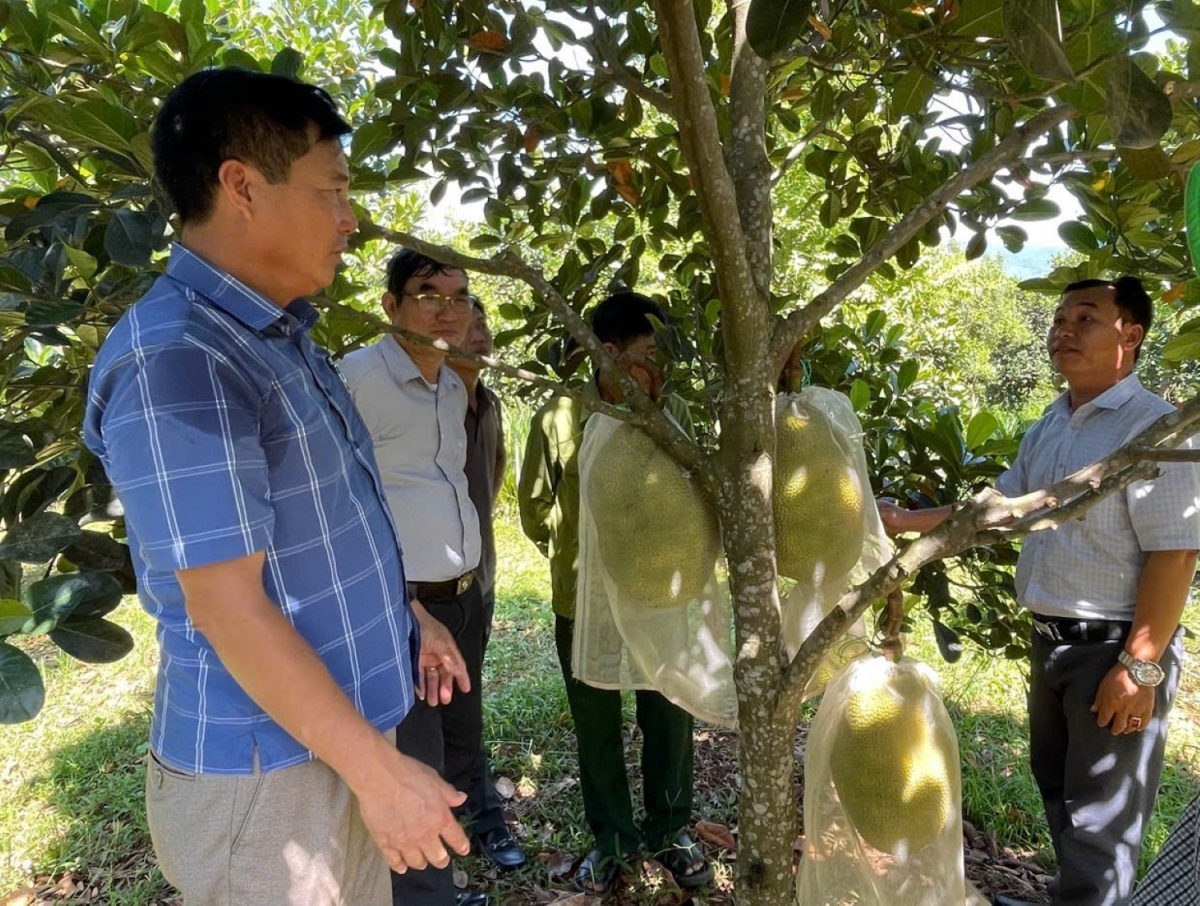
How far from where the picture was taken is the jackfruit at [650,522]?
4.26ft

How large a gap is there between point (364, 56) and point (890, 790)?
11.2 ft

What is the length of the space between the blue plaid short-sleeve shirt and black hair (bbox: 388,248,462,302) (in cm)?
79

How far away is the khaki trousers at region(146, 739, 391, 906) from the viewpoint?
1.00 m

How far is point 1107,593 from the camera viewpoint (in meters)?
1.76

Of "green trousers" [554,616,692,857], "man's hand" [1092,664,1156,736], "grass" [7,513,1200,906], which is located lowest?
"grass" [7,513,1200,906]

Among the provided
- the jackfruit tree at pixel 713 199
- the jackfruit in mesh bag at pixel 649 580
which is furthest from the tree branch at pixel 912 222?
the jackfruit in mesh bag at pixel 649 580

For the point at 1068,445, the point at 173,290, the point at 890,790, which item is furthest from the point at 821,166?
the point at 173,290

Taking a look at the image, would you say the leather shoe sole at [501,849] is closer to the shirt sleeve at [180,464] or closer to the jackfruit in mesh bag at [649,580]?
the jackfruit in mesh bag at [649,580]

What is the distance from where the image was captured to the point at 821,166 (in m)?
1.79

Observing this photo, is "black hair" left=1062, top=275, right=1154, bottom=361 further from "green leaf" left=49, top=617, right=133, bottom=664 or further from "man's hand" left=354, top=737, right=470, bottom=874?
"green leaf" left=49, top=617, right=133, bottom=664

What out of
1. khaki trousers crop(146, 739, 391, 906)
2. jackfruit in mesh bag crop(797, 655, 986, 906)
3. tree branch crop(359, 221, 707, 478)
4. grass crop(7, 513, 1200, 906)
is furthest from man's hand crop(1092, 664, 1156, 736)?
khaki trousers crop(146, 739, 391, 906)

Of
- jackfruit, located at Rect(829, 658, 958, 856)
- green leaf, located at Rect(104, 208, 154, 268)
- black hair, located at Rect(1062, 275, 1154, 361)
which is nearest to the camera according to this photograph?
green leaf, located at Rect(104, 208, 154, 268)

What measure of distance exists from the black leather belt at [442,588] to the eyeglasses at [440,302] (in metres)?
0.64

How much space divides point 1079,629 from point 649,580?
1052 mm
